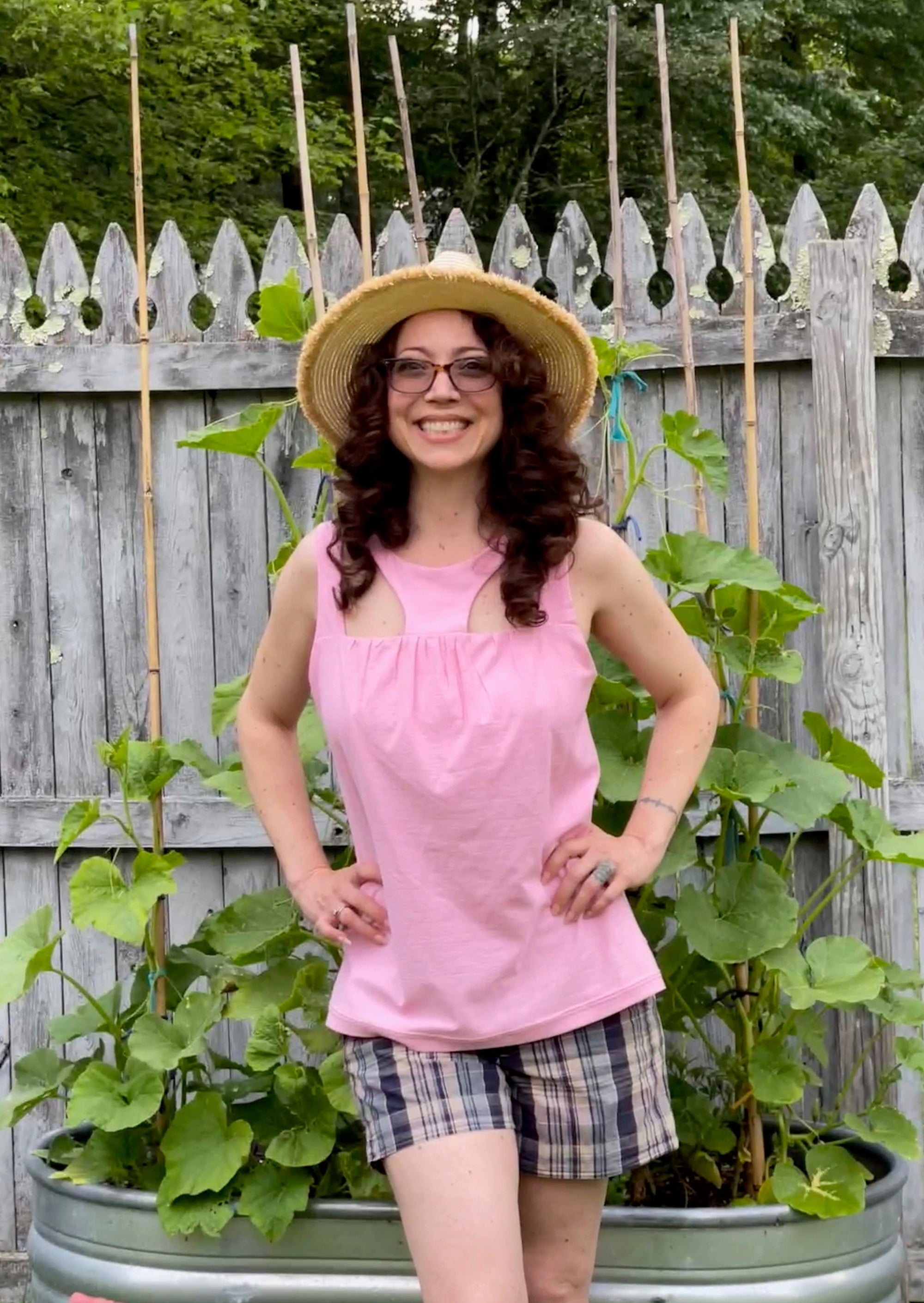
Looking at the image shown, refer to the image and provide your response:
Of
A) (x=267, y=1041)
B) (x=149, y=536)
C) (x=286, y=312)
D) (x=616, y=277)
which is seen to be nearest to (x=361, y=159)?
(x=286, y=312)

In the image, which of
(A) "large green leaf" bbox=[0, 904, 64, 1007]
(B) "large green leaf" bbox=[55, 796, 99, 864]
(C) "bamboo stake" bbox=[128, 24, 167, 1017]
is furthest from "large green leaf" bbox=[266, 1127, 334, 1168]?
(B) "large green leaf" bbox=[55, 796, 99, 864]

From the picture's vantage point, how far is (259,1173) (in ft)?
7.95

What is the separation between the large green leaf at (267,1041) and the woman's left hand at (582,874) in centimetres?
81

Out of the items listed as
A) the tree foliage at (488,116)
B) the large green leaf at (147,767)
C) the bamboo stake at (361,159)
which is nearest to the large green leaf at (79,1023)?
the large green leaf at (147,767)

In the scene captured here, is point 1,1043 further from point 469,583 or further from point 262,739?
point 469,583

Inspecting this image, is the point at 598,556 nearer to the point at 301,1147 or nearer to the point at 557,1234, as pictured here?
the point at 557,1234

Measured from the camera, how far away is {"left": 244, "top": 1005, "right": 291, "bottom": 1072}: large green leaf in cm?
245

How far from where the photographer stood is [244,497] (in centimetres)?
297

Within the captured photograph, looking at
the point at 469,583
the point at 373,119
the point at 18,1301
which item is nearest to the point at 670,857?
the point at 469,583

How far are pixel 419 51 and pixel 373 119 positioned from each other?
211cm

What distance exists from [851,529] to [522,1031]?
1412mm

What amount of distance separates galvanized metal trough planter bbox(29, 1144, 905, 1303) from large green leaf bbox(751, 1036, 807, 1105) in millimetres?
174

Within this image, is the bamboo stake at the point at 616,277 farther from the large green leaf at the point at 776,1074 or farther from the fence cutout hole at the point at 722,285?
the large green leaf at the point at 776,1074

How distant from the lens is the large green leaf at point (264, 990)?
2.48 meters
